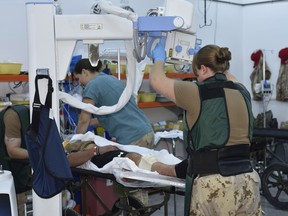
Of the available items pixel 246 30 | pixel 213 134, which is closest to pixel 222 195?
pixel 213 134

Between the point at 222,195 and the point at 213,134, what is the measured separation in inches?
11.3

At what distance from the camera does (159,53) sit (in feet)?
6.59

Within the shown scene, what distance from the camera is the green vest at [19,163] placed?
9.09 ft

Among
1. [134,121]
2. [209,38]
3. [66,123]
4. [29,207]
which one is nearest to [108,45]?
[66,123]

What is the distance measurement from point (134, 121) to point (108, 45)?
2.27 meters

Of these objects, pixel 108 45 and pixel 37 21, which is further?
pixel 108 45

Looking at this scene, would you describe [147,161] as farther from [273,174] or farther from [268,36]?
[268,36]

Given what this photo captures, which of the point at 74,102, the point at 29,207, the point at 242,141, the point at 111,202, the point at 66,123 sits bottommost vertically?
the point at 111,202

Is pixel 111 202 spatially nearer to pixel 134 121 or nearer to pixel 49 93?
pixel 134 121

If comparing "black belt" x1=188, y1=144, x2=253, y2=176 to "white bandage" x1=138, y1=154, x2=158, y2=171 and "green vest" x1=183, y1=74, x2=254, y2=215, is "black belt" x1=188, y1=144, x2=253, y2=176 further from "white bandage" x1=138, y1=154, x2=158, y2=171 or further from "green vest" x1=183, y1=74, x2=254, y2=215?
"white bandage" x1=138, y1=154, x2=158, y2=171

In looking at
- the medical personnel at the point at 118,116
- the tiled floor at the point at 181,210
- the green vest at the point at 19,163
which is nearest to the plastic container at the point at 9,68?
the green vest at the point at 19,163

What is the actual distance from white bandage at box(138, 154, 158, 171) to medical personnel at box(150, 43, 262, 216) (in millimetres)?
371

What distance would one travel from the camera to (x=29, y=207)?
108 inches

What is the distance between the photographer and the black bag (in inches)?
74.0
